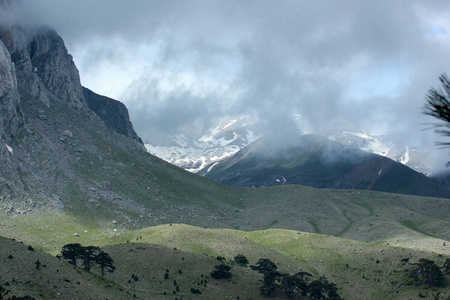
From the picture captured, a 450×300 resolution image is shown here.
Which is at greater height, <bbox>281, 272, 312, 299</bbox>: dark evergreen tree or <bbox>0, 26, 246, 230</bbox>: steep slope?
<bbox>0, 26, 246, 230</bbox>: steep slope

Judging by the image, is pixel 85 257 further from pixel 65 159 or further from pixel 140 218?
pixel 65 159

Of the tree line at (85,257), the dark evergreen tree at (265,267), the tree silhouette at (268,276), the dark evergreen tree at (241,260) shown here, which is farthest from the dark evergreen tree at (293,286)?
the tree line at (85,257)

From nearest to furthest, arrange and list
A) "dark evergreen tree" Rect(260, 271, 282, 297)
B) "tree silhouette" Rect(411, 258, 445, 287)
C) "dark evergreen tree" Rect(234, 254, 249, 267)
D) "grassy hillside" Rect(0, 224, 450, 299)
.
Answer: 1. "grassy hillside" Rect(0, 224, 450, 299)
2. "dark evergreen tree" Rect(260, 271, 282, 297)
3. "tree silhouette" Rect(411, 258, 445, 287)
4. "dark evergreen tree" Rect(234, 254, 249, 267)

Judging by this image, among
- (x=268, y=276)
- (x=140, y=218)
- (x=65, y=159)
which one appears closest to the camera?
(x=268, y=276)

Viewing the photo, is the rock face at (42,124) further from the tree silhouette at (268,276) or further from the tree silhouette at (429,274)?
the tree silhouette at (429,274)

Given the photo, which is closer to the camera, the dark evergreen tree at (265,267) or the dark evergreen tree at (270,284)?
the dark evergreen tree at (270,284)

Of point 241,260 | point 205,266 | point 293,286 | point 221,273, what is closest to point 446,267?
point 293,286

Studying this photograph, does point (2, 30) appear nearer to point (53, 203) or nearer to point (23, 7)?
point (23, 7)

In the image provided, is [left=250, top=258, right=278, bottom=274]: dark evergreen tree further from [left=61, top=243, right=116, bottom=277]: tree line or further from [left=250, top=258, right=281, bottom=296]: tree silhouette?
[left=61, top=243, right=116, bottom=277]: tree line

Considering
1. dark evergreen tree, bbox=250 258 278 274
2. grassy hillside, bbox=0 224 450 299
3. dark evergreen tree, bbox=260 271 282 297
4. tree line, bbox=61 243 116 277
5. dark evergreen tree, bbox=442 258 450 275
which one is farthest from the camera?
dark evergreen tree, bbox=250 258 278 274

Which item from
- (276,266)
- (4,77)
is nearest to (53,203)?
(4,77)

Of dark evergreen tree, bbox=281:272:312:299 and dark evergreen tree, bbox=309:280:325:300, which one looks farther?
dark evergreen tree, bbox=281:272:312:299

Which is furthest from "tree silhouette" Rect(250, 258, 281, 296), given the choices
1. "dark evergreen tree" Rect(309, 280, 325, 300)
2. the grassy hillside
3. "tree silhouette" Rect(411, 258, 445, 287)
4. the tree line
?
"tree silhouette" Rect(411, 258, 445, 287)

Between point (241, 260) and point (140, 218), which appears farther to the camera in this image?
point (140, 218)
